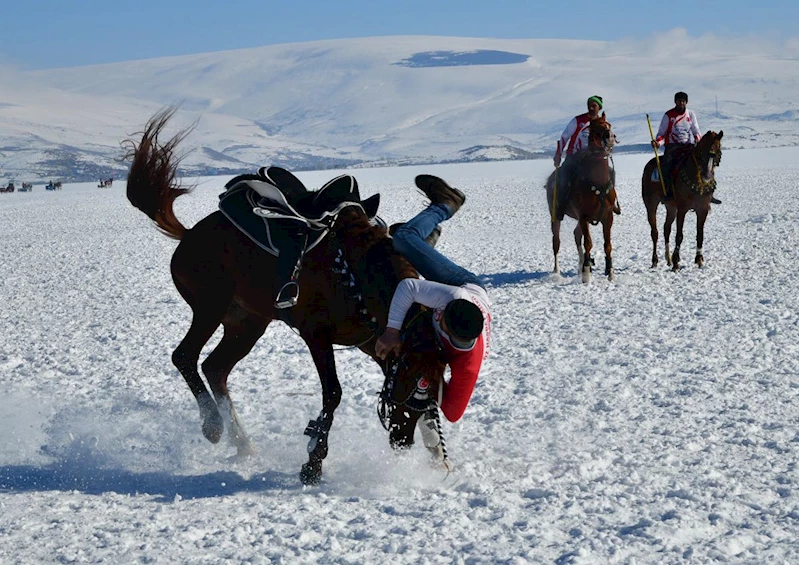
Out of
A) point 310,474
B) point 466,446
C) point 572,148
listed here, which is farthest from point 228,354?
point 572,148

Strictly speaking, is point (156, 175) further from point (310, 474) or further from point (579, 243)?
point (579, 243)

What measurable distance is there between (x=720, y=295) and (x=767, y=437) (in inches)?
220

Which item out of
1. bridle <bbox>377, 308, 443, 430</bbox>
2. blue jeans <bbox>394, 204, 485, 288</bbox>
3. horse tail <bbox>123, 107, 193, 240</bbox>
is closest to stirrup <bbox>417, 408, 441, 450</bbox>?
bridle <bbox>377, 308, 443, 430</bbox>

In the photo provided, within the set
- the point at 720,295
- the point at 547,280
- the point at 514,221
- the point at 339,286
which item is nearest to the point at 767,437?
the point at 339,286

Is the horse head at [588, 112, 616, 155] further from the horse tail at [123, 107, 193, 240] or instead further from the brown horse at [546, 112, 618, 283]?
the horse tail at [123, 107, 193, 240]

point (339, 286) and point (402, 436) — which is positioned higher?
point (339, 286)

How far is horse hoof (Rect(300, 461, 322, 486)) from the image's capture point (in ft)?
17.1

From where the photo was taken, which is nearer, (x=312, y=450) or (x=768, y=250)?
(x=312, y=450)

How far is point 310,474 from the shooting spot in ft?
17.1

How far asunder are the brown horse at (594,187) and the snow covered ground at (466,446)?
0.88 metres

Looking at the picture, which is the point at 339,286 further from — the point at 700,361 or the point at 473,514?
the point at 700,361

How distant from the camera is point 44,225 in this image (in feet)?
95.8

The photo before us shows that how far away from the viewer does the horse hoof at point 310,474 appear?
520cm

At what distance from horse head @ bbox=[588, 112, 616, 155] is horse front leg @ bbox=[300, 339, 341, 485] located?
24.9ft
